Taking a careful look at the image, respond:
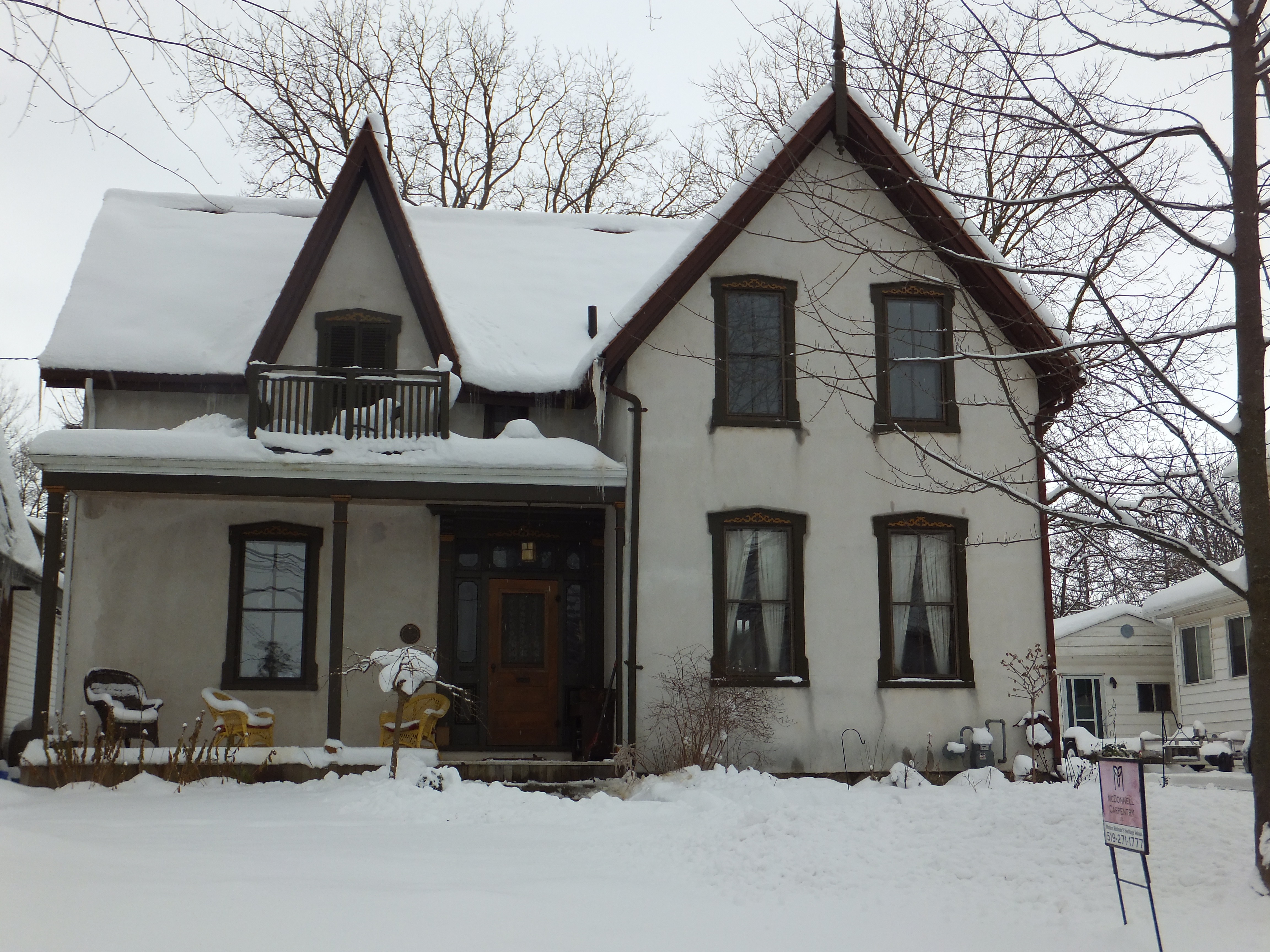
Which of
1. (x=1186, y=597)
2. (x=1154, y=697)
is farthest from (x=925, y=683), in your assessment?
(x=1154, y=697)

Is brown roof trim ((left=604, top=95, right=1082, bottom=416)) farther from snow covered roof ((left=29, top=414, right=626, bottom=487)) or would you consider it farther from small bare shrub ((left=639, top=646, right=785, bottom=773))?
small bare shrub ((left=639, top=646, right=785, bottom=773))

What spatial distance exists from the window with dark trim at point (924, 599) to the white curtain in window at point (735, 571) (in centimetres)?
147

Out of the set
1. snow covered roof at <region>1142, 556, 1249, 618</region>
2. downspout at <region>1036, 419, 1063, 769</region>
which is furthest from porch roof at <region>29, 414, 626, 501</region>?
snow covered roof at <region>1142, 556, 1249, 618</region>

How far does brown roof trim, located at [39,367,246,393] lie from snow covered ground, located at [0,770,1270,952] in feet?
18.2

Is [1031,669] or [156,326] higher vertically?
[156,326]

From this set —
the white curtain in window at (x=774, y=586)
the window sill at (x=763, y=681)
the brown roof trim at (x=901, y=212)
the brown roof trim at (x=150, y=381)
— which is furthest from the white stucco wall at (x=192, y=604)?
the white curtain in window at (x=774, y=586)

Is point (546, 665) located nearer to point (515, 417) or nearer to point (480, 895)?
point (515, 417)

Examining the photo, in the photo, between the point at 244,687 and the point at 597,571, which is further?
the point at 597,571

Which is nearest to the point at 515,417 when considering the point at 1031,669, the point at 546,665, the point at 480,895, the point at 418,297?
the point at 418,297

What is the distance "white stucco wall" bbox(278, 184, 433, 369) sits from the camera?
14.7 metres

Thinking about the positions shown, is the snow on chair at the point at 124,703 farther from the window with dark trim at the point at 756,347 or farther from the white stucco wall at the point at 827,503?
the window with dark trim at the point at 756,347

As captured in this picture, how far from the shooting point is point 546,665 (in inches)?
566

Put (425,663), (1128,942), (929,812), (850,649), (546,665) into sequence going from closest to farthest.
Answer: (1128,942)
(929,812)
(425,663)
(850,649)
(546,665)

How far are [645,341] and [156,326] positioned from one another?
613 centimetres
